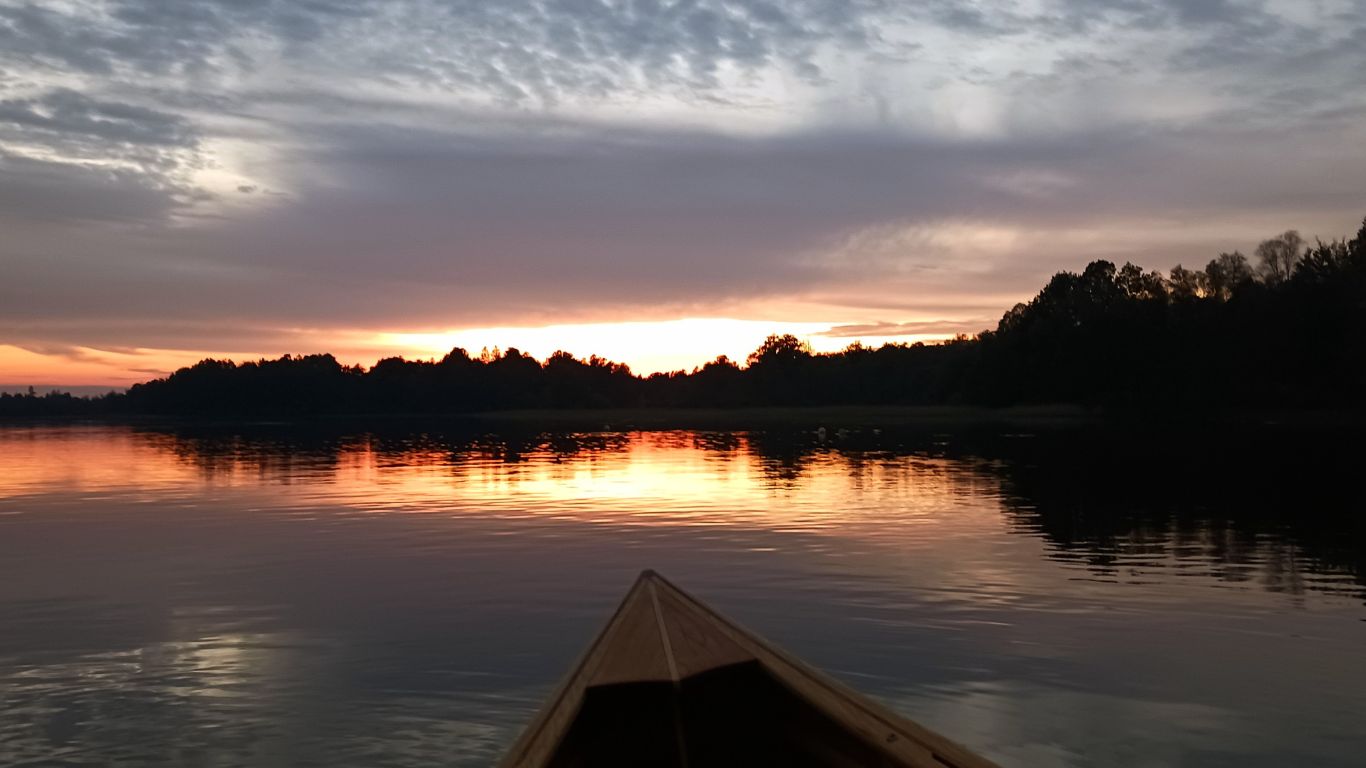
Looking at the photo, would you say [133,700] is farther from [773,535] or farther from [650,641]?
[773,535]

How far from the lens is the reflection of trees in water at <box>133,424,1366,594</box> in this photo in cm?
1829

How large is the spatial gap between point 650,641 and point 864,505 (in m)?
19.4

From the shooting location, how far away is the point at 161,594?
52.8 ft

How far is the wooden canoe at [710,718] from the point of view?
6.64 meters

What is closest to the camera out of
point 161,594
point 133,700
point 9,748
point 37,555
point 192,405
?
point 9,748

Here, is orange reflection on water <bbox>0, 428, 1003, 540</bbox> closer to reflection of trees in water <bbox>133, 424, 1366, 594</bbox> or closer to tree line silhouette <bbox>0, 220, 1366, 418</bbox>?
reflection of trees in water <bbox>133, 424, 1366, 594</bbox>

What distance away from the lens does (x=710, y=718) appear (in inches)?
290

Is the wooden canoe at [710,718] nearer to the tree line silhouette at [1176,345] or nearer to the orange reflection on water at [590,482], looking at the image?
the orange reflection on water at [590,482]

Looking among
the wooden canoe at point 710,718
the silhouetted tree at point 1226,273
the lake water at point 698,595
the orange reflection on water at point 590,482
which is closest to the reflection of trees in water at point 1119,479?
the lake water at point 698,595

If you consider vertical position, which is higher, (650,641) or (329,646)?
(650,641)

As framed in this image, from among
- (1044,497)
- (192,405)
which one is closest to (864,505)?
(1044,497)

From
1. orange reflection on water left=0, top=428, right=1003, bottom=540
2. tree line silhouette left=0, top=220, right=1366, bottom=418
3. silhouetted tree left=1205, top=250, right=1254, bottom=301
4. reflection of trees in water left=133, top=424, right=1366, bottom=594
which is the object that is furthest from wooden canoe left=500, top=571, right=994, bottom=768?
silhouetted tree left=1205, top=250, right=1254, bottom=301

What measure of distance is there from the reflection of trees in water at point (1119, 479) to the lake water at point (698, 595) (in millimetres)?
210

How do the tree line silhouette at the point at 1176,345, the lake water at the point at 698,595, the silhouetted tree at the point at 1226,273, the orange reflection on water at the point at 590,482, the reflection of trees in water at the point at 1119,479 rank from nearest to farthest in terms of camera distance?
the lake water at the point at 698,595 → the reflection of trees in water at the point at 1119,479 → the orange reflection on water at the point at 590,482 → the tree line silhouette at the point at 1176,345 → the silhouetted tree at the point at 1226,273
